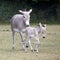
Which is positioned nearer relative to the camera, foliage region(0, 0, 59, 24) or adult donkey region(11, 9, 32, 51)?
adult donkey region(11, 9, 32, 51)

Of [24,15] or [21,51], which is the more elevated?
[24,15]

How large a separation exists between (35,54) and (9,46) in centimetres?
325

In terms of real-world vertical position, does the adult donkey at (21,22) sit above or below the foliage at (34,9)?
above

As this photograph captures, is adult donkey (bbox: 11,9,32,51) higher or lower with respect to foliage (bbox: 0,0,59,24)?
higher

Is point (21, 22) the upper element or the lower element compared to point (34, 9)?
upper

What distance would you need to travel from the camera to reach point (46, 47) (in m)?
18.1

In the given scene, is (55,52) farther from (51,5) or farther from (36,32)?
(51,5)

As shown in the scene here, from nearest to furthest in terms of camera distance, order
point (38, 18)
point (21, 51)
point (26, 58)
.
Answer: point (26, 58) < point (21, 51) < point (38, 18)

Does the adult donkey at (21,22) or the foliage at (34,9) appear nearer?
the adult donkey at (21,22)

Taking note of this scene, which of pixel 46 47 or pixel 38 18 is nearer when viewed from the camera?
pixel 46 47

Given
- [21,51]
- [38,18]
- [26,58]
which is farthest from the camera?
[38,18]

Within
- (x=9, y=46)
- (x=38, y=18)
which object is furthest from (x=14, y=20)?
(x=38, y=18)

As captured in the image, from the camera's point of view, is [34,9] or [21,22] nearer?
[21,22]

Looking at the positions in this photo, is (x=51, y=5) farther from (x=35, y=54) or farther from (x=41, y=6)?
(x=35, y=54)
